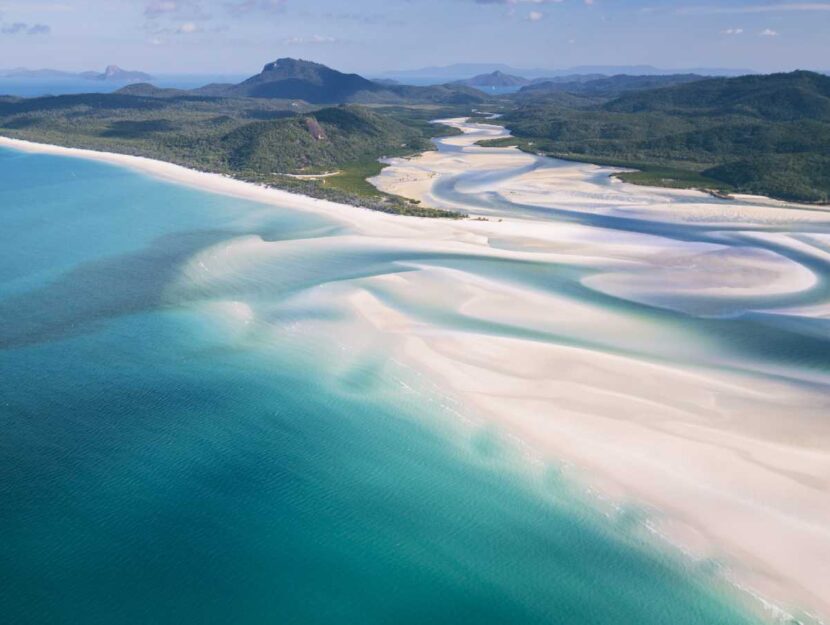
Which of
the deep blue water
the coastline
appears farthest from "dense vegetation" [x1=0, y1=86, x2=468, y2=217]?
the deep blue water

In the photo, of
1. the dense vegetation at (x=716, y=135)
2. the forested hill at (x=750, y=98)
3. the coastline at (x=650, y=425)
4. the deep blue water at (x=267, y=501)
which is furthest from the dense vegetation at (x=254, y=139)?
the forested hill at (x=750, y=98)

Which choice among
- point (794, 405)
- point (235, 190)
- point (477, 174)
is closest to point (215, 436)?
point (794, 405)

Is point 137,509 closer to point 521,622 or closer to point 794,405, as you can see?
point 521,622

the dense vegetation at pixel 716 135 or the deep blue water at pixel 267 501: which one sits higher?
the dense vegetation at pixel 716 135

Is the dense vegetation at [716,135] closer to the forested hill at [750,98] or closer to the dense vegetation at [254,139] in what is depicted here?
the forested hill at [750,98]

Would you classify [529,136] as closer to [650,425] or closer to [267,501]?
[650,425]

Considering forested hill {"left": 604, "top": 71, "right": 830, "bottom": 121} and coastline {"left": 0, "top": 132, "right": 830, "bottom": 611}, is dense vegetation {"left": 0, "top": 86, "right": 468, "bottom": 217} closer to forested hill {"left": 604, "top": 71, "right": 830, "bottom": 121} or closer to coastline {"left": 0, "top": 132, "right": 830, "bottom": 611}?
coastline {"left": 0, "top": 132, "right": 830, "bottom": 611}

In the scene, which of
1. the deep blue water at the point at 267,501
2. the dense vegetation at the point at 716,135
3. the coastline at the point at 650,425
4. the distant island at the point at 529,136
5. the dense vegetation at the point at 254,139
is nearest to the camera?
the deep blue water at the point at 267,501
